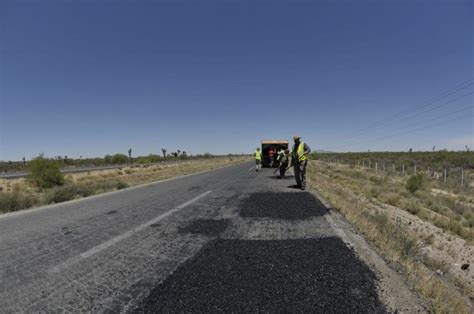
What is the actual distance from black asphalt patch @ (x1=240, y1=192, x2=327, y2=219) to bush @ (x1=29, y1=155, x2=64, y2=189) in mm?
19186

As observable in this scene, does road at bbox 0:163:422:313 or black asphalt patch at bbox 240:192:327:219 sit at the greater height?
black asphalt patch at bbox 240:192:327:219

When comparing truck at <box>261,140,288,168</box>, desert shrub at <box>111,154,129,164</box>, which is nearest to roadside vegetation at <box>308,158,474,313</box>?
truck at <box>261,140,288,168</box>

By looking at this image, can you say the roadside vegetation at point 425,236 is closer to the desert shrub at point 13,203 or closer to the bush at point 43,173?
the desert shrub at point 13,203

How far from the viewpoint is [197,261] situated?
3.51 m

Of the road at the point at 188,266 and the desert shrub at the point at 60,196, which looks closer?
the road at the point at 188,266

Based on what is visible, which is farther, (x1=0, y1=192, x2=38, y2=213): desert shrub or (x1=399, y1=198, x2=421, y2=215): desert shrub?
(x1=399, y1=198, x2=421, y2=215): desert shrub

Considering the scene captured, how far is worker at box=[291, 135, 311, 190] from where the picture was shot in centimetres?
1008

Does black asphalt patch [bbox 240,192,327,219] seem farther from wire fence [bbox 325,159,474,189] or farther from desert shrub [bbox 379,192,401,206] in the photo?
wire fence [bbox 325,159,474,189]

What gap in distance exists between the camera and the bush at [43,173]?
65.4ft

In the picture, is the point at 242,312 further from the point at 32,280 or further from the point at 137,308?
the point at 32,280

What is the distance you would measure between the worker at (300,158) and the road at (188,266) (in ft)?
13.2

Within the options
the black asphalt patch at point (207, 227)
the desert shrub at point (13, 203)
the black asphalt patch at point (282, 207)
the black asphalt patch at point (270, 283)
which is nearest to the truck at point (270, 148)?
the black asphalt patch at point (282, 207)

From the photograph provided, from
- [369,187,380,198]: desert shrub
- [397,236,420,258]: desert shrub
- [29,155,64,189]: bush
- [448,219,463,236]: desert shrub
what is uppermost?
[29,155,64,189]: bush

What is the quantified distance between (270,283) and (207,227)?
2.61 metres
